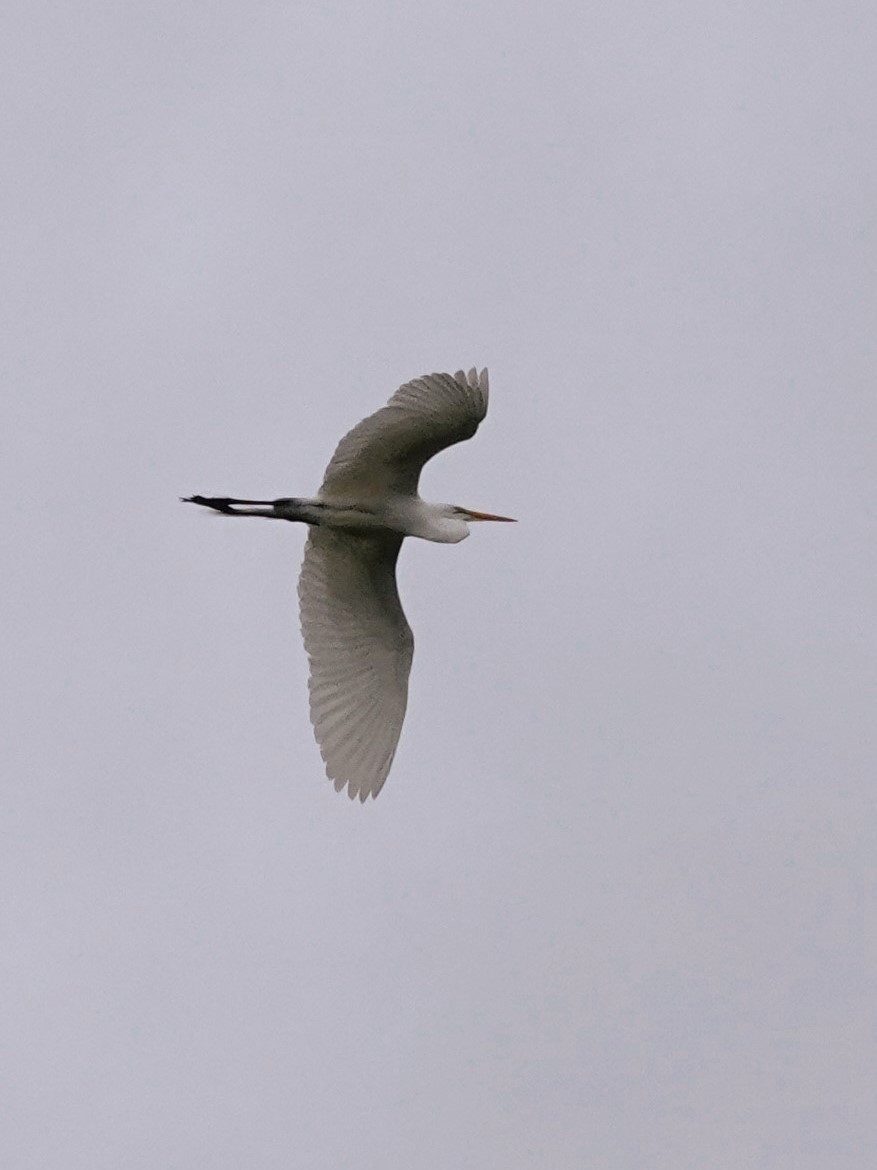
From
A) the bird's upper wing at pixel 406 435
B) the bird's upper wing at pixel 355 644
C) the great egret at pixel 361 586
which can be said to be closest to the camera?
the bird's upper wing at pixel 406 435

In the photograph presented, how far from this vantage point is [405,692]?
591 inches

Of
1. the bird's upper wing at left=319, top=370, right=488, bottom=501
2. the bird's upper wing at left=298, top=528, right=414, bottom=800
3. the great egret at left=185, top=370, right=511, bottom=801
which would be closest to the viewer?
the bird's upper wing at left=319, top=370, right=488, bottom=501

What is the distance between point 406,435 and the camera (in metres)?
13.9

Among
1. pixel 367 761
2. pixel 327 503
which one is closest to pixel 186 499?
pixel 327 503

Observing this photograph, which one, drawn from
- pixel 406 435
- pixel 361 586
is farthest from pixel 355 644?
pixel 406 435

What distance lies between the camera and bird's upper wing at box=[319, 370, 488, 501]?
13.4 meters

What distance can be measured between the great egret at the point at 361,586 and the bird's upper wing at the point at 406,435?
1cm

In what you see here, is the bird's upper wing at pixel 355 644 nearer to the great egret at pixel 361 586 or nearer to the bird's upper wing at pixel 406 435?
the great egret at pixel 361 586

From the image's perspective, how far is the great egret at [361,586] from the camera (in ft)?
47.2

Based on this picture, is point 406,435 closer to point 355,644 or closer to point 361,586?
point 361,586

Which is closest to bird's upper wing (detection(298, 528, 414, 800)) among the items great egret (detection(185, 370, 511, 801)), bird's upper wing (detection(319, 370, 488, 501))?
great egret (detection(185, 370, 511, 801))

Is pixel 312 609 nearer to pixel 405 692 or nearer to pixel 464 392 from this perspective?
pixel 405 692

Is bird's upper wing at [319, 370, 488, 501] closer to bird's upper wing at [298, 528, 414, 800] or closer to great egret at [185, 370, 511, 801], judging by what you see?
great egret at [185, 370, 511, 801]

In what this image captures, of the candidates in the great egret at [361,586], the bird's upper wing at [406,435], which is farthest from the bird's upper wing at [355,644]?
the bird's upper wing at [406,435]
